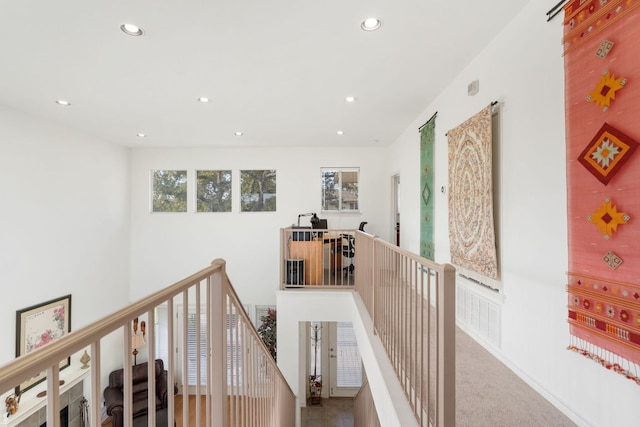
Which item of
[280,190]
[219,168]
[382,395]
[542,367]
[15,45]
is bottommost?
[382,395]

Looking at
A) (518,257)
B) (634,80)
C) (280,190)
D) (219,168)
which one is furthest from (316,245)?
(634,80)

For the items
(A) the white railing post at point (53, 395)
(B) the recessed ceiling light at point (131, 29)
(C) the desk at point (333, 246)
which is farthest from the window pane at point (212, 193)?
(A) the white railing post at point (53, 395)

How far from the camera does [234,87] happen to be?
3.42 m

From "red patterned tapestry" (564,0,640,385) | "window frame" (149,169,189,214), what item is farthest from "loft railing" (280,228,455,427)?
"window frame" (149,169,189,214)

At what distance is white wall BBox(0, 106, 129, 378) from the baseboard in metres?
4.00

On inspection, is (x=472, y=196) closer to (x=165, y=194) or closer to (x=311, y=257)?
(x=311, y=257)

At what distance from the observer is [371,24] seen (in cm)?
232

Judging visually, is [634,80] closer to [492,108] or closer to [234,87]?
[492,108]

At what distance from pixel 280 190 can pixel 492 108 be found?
183 inches

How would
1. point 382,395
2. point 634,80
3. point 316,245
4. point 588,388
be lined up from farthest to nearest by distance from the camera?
point 316,245 → point 382,395 → point 588,388 → point 634,80

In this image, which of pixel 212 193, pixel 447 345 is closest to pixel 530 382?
pixel 447 345

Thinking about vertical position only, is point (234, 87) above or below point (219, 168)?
above

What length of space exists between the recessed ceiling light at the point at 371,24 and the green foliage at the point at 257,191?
4.45 meters

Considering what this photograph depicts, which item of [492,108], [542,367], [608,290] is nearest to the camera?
[608,290]
